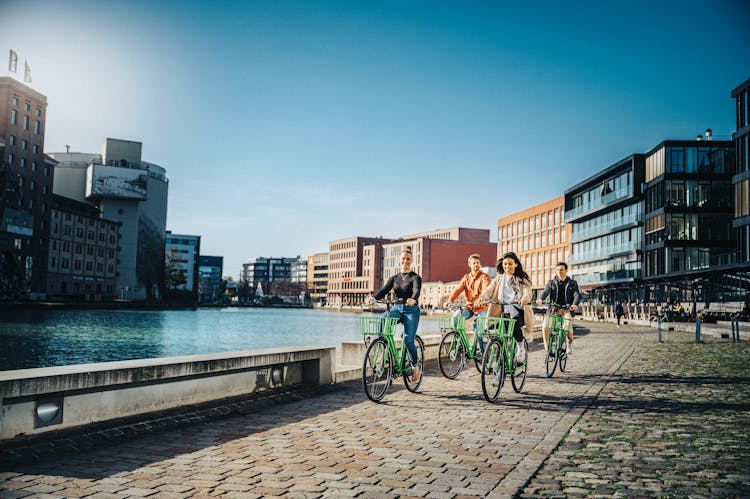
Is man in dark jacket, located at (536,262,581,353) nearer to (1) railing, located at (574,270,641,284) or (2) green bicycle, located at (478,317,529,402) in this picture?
(2) green bicycle, located at (478,317,529,402)

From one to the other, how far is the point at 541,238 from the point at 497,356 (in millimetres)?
91356

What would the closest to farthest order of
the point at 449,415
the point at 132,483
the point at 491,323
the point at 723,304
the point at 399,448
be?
the point at 132,483
the point at 399,448
the point at 449,415
the point at 491,323
the point at 723,304

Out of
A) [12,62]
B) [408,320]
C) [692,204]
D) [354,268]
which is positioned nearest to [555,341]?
[408,320]

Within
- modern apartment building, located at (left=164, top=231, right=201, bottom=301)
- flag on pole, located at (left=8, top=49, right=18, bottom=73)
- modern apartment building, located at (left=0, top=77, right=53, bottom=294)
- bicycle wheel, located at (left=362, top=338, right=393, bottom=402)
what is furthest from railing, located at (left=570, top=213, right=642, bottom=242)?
modern apartment building, located at (left=164, top=231, right=201, bottom=301)

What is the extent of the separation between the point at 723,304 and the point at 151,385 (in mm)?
47924

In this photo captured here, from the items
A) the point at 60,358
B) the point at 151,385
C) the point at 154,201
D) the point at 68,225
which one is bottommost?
the point at 60,358

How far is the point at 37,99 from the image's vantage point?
289 ft

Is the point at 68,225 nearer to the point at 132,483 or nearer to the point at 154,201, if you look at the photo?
the point at 154,201

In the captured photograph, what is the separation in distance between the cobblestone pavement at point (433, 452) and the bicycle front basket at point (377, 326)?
91 centimetres

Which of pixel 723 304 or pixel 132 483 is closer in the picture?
pixel 132 483

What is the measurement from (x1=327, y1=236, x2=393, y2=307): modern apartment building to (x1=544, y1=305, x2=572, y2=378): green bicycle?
158782 mm

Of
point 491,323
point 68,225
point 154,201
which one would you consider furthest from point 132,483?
point 154,201

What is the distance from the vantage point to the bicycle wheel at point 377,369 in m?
8.45

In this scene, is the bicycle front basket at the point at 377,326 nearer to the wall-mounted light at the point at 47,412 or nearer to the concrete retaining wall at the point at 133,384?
the concrete retaining wall at the point at 133,384
